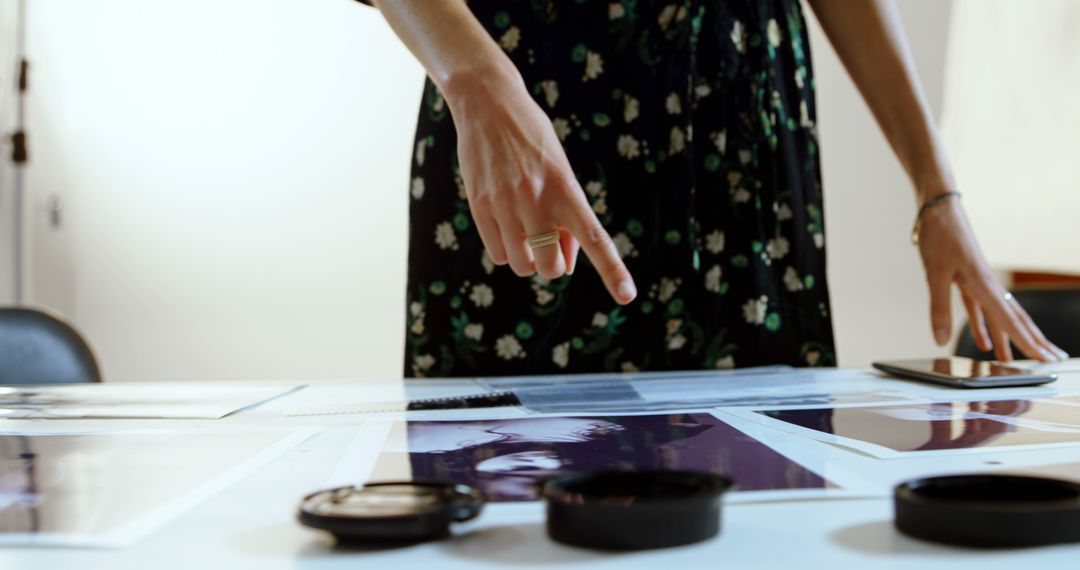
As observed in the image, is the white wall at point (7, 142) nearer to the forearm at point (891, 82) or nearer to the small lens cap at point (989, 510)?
the forearm at point (891, 82)

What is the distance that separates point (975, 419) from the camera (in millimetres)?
632

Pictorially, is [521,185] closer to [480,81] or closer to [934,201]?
[480,81]

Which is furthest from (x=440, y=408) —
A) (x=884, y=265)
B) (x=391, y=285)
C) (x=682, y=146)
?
(x=884, y=265)

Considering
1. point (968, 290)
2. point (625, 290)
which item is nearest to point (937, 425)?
point (625, 290)

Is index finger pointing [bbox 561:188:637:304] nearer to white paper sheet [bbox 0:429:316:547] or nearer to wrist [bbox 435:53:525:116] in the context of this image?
wrist [bbox 435:53:525:116]

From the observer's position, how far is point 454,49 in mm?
787

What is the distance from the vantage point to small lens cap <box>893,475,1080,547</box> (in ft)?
1.07

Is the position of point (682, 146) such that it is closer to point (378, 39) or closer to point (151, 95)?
point (378, 39)

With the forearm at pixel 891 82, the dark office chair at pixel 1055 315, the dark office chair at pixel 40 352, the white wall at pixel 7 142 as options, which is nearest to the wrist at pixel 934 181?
the forearm at pixel 891 82

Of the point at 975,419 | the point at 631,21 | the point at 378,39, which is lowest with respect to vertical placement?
the point at 975,419

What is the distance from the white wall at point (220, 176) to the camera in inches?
106

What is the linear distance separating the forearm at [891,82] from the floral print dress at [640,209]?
148 mm

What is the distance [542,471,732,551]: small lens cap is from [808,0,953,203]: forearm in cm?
92

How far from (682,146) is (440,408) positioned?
0.50 m
